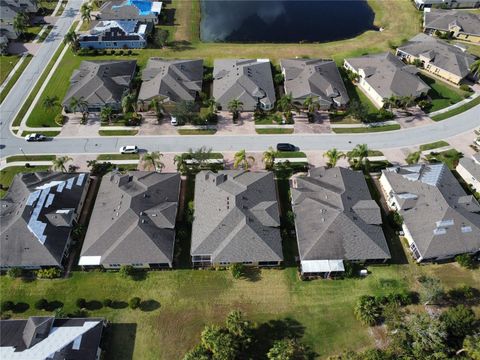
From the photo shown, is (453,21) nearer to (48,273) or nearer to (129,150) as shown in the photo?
(129,150)

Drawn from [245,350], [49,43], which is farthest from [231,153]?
[49,43]

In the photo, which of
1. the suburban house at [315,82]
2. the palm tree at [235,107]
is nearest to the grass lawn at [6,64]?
the palm tree at [235,107]

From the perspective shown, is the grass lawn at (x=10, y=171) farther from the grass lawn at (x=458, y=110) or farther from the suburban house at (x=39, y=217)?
the grass lawn at (x=458, y=110)

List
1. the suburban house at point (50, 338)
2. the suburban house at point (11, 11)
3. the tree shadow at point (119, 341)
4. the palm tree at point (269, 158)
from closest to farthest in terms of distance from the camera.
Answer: the suburban house at point (50, 338)
the tree shadow at point (119, 341)
the palm tree at point (269, 158)
the suburban house at point (11, 11)

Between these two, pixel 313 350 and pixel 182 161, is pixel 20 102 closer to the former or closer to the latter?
pixel 182 161

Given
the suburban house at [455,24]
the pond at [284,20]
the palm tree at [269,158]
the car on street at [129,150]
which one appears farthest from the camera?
the pond at [284,20]

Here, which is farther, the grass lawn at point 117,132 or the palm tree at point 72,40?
the palm tree at point 72,40
